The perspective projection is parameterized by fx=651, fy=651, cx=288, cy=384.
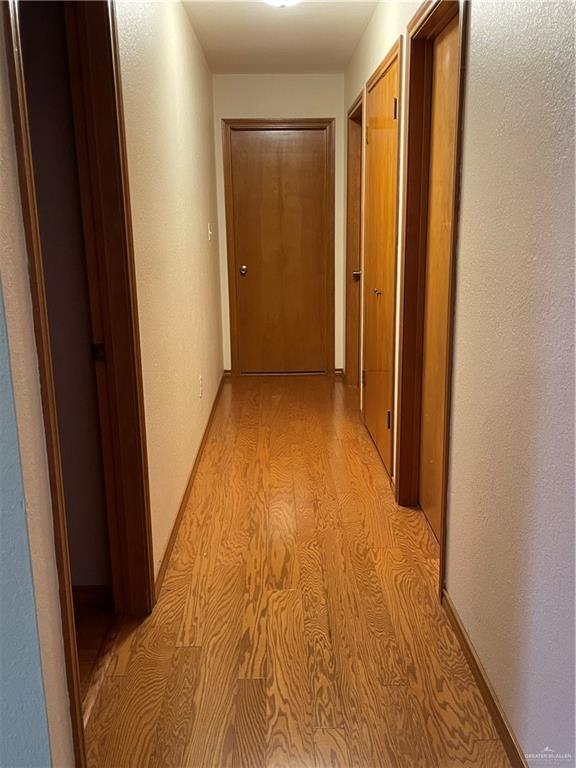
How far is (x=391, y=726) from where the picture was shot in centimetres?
175

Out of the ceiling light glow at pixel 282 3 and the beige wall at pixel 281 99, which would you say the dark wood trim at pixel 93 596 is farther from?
the beige wall at pixel 281 99

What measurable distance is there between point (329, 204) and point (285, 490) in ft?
9.18

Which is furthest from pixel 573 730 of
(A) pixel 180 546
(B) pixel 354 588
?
(A) pixel 180 546

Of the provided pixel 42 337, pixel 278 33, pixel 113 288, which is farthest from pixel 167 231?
pixel 278 33

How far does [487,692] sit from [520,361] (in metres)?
0.95

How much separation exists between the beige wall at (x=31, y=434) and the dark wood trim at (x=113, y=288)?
800mm

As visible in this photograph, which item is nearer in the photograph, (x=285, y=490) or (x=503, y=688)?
(x=503, y=688)

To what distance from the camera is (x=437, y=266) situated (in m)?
2.62

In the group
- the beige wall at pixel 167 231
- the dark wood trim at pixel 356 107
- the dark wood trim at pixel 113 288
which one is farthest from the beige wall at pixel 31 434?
the dark wood trim at pixel 356 107

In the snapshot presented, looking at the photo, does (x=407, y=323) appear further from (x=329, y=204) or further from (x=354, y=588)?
(x=329, y=204)

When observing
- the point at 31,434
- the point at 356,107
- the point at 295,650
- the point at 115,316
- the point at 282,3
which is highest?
the point at 282,3

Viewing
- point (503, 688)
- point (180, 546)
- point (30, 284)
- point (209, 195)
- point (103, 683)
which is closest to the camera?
point (30, 284)

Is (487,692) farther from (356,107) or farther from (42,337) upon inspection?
(356,107)

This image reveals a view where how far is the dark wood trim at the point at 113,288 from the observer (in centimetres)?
186
